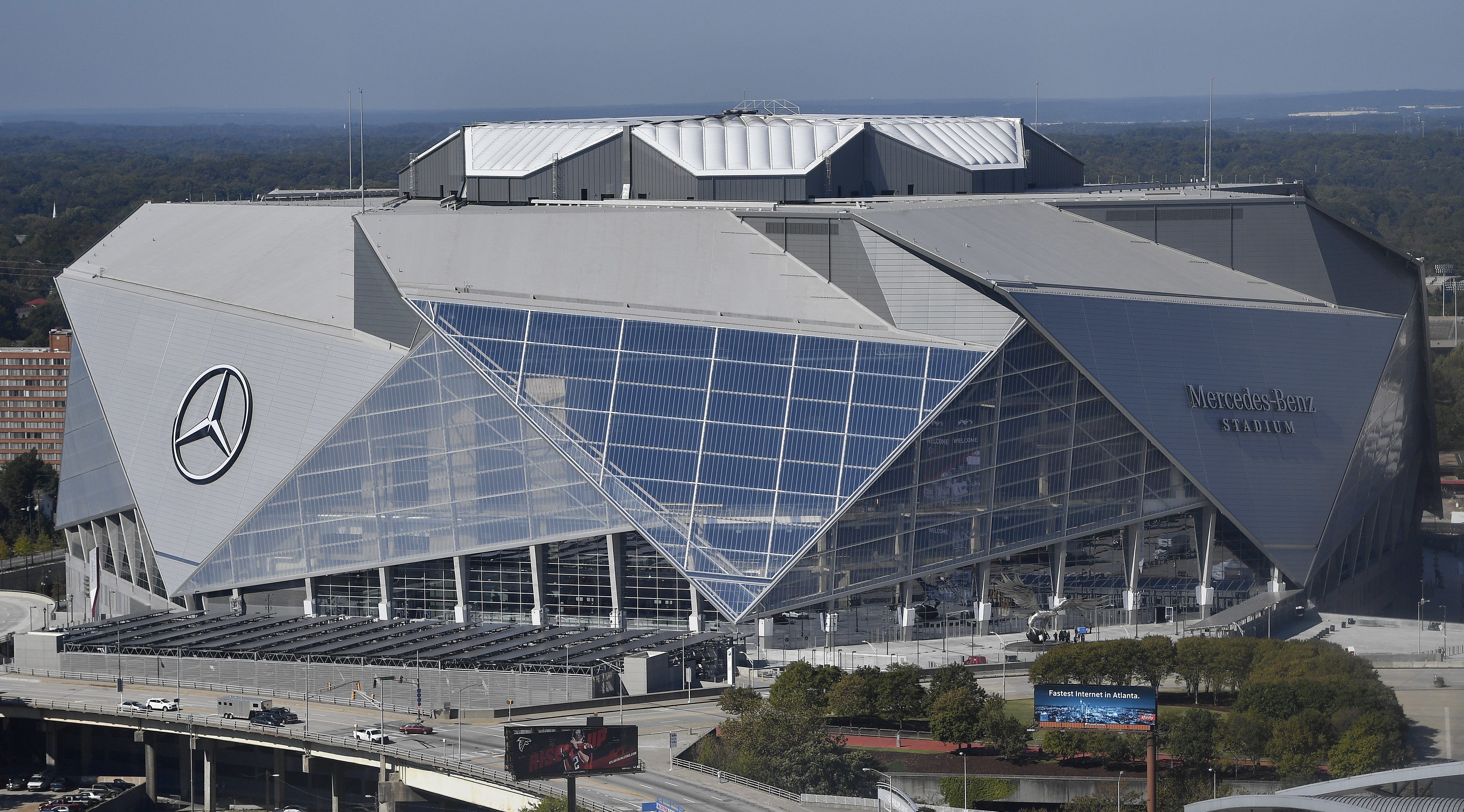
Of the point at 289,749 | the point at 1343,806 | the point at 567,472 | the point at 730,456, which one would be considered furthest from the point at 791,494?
the point at 1343,806

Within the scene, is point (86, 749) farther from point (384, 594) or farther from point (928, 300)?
point (928, 300)

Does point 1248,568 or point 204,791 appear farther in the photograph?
point 1248,568

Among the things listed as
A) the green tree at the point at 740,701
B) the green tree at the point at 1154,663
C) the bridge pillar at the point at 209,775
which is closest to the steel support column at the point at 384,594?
the bridge pillar at the point at 209,775

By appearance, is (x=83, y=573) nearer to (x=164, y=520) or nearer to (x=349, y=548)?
(x=164, y=520)

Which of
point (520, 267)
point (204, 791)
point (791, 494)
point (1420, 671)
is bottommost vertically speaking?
point (204, 791)

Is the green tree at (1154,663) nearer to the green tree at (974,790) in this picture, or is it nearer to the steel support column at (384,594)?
the green tree at (974,790)

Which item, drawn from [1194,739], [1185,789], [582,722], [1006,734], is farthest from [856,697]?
[1185,789]

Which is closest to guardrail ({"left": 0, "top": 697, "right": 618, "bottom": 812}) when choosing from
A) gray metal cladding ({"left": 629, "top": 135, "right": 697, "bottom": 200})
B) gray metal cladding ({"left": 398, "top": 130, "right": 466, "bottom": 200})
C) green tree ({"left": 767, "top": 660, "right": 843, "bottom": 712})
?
green tree ({"left": 767, "top": 660, "right": 843, "bottom": 712})
